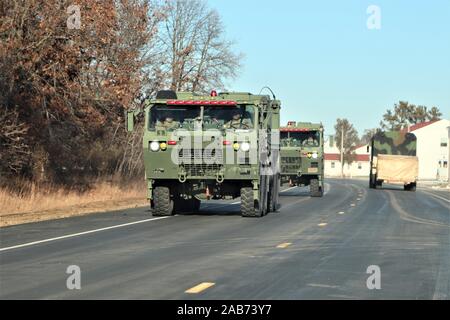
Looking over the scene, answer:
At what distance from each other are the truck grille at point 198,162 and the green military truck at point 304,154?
1434 cm

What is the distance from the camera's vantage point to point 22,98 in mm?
22891

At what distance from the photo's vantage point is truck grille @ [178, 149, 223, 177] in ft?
59.1

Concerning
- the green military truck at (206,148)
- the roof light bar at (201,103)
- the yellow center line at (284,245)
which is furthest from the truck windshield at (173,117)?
the yellow center line at (284,245)

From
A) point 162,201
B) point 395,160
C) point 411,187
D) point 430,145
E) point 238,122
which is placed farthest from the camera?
point 430,145

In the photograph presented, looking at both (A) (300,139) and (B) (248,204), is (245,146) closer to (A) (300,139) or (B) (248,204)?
(B) (248,204)

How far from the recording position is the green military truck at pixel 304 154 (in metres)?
32.0

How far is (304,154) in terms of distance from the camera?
32406 millimetres

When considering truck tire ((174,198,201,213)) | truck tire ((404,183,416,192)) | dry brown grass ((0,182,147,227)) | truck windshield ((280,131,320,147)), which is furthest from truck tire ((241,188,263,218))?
truck tire ((404,183,416,192))

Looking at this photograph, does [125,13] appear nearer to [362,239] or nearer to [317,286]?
[362,239]

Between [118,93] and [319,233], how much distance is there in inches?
507

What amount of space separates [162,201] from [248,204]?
7.56ft

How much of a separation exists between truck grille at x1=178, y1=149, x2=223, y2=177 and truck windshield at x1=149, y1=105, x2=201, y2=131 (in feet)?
2.39

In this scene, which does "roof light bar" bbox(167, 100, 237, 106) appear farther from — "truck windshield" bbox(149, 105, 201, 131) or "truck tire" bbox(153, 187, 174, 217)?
"truck tire" bbox(153, 187, 174, 217)

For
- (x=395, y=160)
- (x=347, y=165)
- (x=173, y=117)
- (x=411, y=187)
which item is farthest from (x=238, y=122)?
(x=347, y=165)
